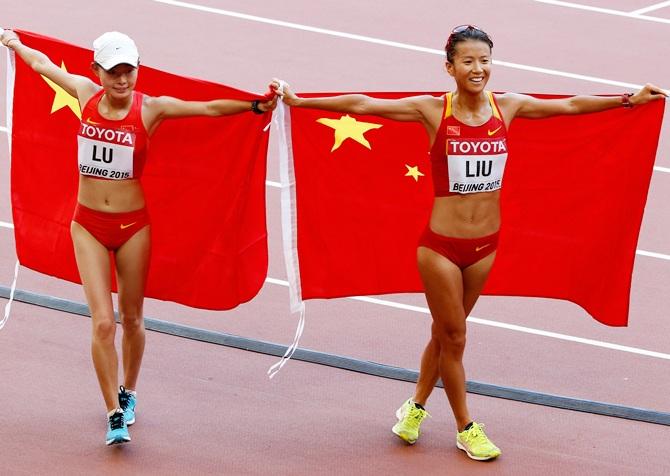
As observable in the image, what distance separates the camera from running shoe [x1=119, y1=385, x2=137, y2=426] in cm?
816

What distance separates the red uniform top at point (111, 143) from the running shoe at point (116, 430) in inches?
52.3

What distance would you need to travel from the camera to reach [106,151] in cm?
764

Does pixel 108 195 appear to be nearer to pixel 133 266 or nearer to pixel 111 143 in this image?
pixel 111 143

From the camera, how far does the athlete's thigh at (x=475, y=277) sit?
7750 millimetres

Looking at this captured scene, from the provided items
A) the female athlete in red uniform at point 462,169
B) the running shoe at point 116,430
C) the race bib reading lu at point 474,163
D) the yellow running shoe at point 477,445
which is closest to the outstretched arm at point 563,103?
the female athlete in red uniform at point 462,169

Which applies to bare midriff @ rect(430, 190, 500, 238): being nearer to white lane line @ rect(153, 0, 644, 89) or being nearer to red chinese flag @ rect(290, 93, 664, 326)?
red chinese flag @ rect(290, 93, 664, 326)

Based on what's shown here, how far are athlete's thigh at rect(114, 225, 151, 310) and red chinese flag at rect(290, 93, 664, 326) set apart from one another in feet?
3.32

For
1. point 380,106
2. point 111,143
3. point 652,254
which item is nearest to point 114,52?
point 111,143

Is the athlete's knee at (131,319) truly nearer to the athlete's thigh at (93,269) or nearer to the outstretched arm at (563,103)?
the athlete's thigh at (93,269)

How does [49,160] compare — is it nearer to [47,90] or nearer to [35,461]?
[47,90]

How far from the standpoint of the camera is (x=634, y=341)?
958cm

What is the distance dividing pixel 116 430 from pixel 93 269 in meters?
0.91

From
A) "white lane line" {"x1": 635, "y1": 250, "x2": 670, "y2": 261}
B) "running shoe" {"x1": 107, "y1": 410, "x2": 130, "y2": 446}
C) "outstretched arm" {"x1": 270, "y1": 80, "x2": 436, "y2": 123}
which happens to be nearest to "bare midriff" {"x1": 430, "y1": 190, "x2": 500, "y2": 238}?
"outstretched arm" {"x1": 270, "y1": 80, "x2": 436, "y2": 123}

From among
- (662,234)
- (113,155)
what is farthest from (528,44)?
(113,155)
